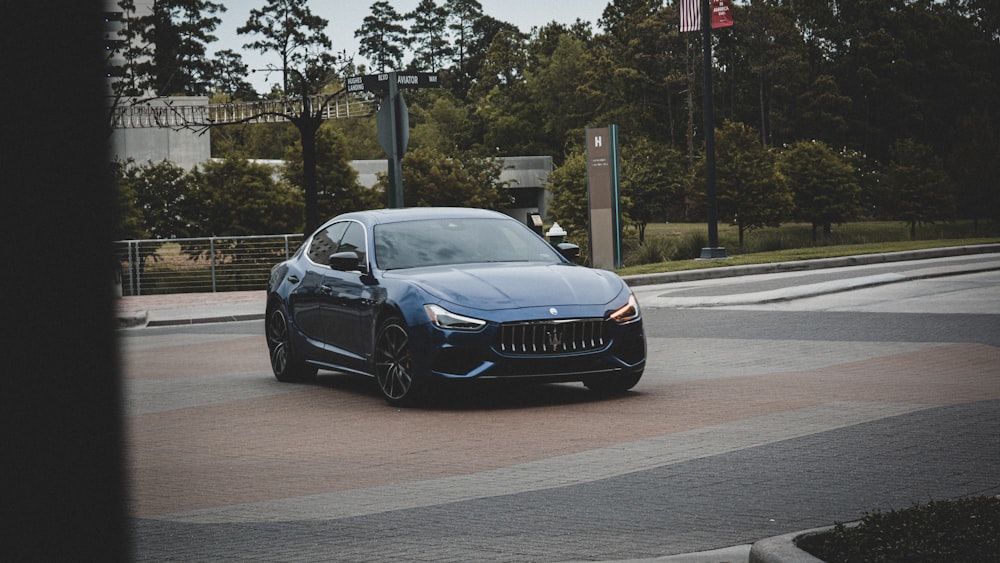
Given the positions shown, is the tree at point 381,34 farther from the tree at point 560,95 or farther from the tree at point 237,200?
the tree at point 237,200

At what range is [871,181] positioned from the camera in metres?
62.3

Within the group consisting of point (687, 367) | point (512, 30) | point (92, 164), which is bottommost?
point (687, 367)

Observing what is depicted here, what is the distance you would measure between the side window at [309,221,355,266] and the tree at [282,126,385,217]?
3617cm

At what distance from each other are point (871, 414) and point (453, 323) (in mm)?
3060

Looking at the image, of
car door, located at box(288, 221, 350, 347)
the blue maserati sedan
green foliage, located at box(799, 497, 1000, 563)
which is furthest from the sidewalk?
green foliage, located at box(799, 497, 1000, 563)

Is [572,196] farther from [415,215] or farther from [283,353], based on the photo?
[415,215]

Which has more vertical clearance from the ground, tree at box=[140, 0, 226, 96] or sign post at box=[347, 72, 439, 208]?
tree at box=[140, 0, 226, 96]

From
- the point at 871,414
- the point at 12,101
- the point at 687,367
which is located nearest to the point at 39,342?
the point at 12,101

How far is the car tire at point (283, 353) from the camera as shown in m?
12.5

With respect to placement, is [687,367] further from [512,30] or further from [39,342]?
[512,30]

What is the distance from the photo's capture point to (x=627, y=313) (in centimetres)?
1039

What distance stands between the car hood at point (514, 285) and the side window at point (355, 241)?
649 millimetres

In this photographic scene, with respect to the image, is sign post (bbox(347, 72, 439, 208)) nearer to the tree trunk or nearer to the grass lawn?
the grass lawn

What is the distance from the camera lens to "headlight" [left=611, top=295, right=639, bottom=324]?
10297 mm
